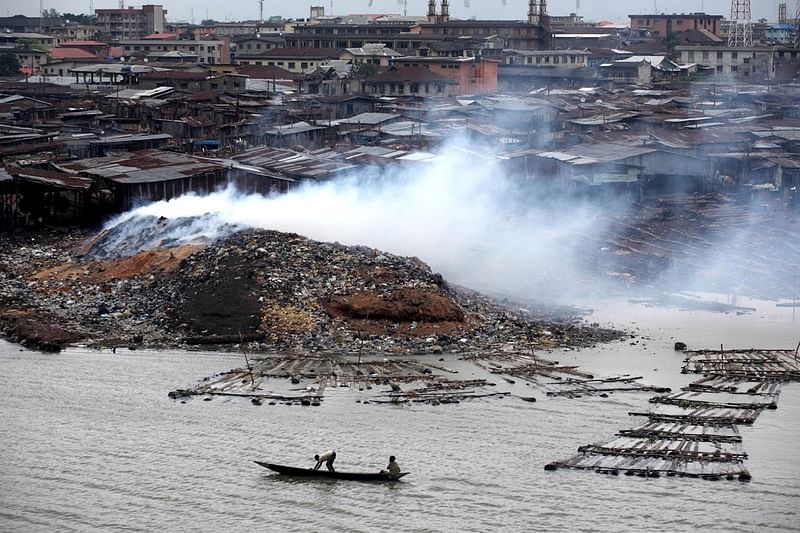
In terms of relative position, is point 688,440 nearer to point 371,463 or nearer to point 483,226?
point 371,463

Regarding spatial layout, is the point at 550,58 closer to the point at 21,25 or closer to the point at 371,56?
the point at 371,56

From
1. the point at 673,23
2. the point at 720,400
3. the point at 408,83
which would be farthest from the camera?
the point at 673,23

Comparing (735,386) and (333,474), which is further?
(735,386)

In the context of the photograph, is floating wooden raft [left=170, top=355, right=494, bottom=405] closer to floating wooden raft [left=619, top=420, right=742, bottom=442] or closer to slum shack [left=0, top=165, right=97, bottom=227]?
floating wooden raft [left=619, top=420, right=742, bottom=442]

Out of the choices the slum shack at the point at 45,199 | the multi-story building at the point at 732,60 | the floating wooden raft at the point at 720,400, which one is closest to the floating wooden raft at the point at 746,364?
the floating wooden raft at the point at 720,400

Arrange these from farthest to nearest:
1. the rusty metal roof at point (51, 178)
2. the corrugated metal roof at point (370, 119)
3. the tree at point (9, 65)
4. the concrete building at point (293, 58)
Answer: the concrete building at point (293, 58)
the tree at point (9, 65)
the corrugated metal roof at point (370, 119)
the rusty metal roof at point (51, 178)

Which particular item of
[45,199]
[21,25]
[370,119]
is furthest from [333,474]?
[21,25]

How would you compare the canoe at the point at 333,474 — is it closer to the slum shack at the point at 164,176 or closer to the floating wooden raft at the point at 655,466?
the floating wooden raft at the point at 655,466
